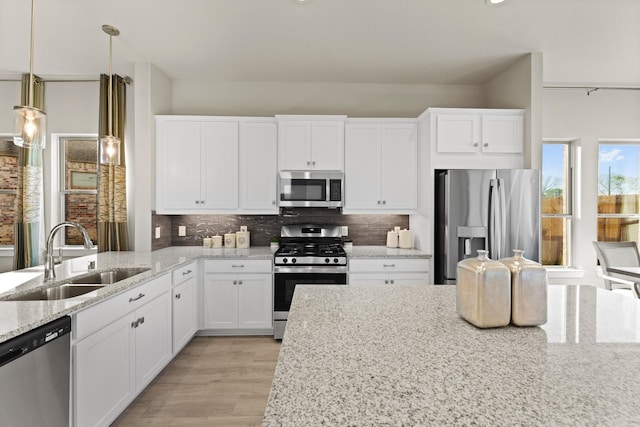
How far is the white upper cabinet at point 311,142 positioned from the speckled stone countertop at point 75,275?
1.06 m

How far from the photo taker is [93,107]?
4.21 m

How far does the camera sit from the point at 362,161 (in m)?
3.92

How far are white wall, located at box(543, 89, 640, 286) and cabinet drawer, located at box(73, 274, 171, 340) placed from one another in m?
4.75

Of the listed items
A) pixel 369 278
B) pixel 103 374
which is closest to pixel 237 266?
pixel 369 278

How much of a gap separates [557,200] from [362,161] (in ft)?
8.89

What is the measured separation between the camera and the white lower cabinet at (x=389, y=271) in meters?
3.60

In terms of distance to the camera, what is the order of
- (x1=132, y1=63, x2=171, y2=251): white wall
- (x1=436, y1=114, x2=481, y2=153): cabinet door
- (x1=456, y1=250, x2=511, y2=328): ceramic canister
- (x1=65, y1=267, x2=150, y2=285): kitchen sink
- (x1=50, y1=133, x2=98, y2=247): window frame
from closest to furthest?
(x1=456, y1=250, x2=511, y2=328): ceramic canister → (x1=65, y1=267, x2=150, y2=285): kitchen sink → (x1=436, y1=114, x2=481, y2=153): cabinet door → (x1=132, y1=63, x2=171, y2=251): white wall → (x1=50, y1=133, x2=98, y2=247): window frame

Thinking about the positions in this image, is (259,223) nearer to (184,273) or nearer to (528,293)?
(184,273)

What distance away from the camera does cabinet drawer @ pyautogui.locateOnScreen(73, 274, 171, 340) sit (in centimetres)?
179

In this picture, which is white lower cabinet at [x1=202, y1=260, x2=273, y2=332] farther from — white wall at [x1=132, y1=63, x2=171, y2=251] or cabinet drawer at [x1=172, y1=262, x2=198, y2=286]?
white wall at [x1=132, y1=63, x2=171, y2=251]

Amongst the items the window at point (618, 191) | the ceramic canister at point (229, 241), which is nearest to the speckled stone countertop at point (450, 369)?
the ceramic canister at point (229, 241)

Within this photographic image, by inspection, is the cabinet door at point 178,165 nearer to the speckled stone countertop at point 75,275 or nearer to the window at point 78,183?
the speckled stone countertop at point 75,275

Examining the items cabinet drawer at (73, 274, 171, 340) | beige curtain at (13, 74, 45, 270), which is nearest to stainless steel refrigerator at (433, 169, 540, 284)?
cabinet drawer at (73, 274, 171, 340)

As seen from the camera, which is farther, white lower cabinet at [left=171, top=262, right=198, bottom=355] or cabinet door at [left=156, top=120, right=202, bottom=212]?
cabinet door at [left=156, top=120, right=202, bottom=212]
